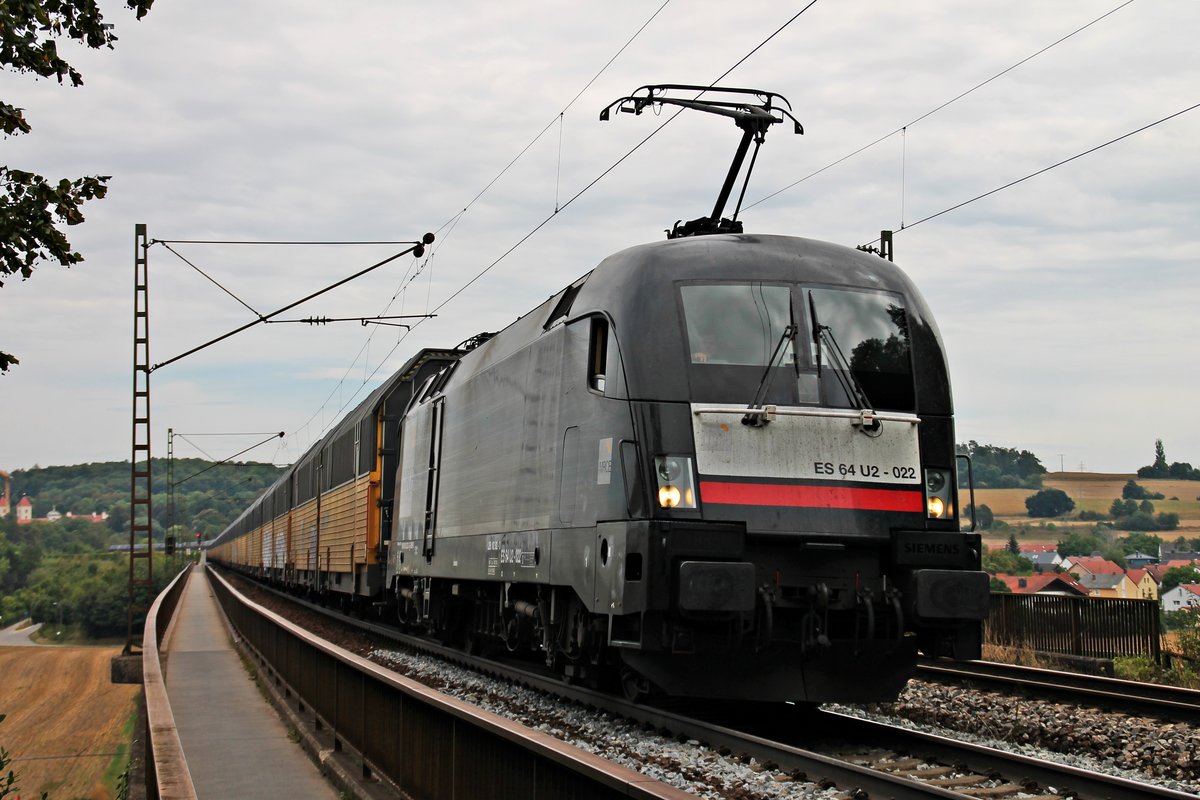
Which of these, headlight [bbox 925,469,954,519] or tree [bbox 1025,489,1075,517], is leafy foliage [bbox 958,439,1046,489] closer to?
tree [bbox 1025,489,1075,517]

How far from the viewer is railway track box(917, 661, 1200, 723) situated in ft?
33.5

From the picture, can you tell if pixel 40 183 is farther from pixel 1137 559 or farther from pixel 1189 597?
pixel 1137 559

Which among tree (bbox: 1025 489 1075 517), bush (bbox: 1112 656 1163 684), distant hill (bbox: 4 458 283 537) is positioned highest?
distant hill (bbox: 4 458 283 537)

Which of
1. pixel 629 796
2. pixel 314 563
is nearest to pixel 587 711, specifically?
pixel 629 796

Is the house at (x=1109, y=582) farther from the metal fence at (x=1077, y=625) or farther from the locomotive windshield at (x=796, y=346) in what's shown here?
the locomotive windshield at (x=796, y=346)

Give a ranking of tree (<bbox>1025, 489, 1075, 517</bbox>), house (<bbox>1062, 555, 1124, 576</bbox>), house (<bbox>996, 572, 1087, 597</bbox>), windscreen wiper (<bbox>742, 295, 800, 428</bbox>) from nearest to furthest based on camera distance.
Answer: windscreen wiper (<bbox>742, 295, 800, 428</bbox>) → house (<bbox>996, 572, 1087, 597</bbox>) → house (<bbox>1062, 555, 1124, 576</bbox>) → tree (<bbox>1025, 489, 1075, 517</bbox>)

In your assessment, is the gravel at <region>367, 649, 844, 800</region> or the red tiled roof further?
the red tiled roof

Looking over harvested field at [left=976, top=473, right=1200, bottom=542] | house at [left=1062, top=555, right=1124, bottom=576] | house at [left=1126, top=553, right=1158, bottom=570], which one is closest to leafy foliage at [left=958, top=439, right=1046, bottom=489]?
harvested field at [left=976, top=473, right=1200, bottom=542]

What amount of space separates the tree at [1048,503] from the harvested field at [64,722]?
62862mm

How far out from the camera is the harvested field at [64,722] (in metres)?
19.7

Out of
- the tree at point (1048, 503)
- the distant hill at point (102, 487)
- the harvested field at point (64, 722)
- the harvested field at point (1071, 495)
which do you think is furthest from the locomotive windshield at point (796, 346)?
the distant hill at point (102, 487)

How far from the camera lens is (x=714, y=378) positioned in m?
9.57

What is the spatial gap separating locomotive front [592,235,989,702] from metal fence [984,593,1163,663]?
666cm

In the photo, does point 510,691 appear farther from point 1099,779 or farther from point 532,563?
point 1099,779
